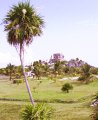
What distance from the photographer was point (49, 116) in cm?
2898

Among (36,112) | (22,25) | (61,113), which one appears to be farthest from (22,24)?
A: (61,113)

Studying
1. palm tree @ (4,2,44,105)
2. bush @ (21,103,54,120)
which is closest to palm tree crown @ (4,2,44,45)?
palm tree @ (4,2,44,105)

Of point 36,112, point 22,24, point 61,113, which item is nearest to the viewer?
point 36,112

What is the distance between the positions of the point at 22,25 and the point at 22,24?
99 millimetres

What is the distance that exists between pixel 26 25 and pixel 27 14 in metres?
1.14

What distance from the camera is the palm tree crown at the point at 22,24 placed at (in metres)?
32.2

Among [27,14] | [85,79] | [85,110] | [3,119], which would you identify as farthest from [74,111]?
[85,79]

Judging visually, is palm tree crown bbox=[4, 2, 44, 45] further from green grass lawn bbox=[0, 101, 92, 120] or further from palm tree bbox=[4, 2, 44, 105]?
green grass lawn bbox=[0, 101, 92, 120]

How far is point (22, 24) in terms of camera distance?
107ft

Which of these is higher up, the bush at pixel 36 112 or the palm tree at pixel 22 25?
the palm tree at pixel 22 25

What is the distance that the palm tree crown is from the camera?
32156mm

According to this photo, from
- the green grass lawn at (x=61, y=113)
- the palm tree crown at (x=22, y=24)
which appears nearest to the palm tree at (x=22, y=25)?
the palm tree crown at (x=22, y=24)

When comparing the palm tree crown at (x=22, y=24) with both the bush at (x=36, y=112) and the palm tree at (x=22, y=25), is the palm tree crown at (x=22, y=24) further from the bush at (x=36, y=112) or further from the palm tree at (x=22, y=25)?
the bush at (x=36, y=112)

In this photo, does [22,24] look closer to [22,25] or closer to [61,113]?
[22,25]
